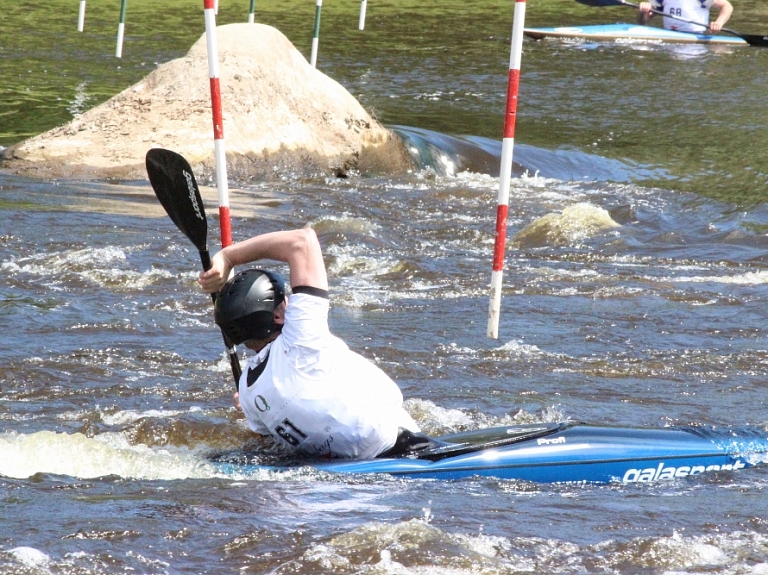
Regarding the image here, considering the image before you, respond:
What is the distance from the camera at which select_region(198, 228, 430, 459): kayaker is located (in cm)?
348

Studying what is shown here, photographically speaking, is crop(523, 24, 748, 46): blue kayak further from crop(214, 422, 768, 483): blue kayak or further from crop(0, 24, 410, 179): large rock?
crop(214, 422, 768, 483): blue kayak

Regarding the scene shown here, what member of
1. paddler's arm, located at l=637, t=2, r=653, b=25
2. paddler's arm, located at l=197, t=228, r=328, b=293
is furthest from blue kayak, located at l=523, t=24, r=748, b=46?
paddler's arm, located at l=197, t=228, r=328, b=293

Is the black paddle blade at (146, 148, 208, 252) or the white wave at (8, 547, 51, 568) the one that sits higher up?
the black paddle blade at (146, 148, 208, 252)

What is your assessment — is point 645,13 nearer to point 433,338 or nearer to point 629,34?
point 629,34

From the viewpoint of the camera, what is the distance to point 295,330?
3463 mm

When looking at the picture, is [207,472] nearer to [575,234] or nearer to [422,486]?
[422,486]

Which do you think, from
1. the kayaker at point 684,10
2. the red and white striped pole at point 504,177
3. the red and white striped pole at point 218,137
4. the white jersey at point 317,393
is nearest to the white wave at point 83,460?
the white jersey at point 317,393

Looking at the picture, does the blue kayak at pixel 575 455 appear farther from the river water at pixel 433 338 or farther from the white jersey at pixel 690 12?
the white jersey at pixel 690 12

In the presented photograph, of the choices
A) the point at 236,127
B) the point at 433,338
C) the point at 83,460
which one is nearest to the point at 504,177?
the point at 433,338

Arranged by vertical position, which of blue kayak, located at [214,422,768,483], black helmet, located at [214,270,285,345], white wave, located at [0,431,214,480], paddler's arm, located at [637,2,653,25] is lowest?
white wave, located at [0,431,214,480]

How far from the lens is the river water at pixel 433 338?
310 centimetres

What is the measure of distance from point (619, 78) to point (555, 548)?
42.4ft

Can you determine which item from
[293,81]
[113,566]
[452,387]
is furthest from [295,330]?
[293,81]

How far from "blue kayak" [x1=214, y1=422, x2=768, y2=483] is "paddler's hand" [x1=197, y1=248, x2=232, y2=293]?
0.59 m
